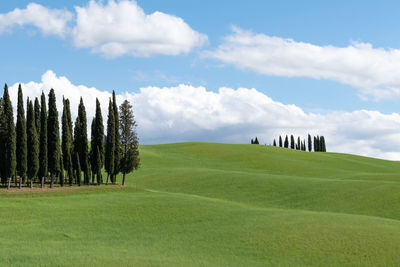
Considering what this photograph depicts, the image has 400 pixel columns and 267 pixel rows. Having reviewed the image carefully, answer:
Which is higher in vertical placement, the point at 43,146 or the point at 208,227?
the point at 43,146

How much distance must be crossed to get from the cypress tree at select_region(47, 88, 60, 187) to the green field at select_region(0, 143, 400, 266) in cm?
779

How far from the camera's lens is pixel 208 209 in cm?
4019

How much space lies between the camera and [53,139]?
60375 millimetres

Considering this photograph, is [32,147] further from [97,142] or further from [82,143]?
[97,142]

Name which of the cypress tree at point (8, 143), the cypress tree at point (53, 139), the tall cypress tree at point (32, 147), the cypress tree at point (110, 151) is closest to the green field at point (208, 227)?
the cypress tree at point (8, 143)

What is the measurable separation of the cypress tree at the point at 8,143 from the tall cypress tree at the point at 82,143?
10.0 meters

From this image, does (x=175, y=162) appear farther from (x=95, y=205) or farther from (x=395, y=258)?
(x=395, y=258)

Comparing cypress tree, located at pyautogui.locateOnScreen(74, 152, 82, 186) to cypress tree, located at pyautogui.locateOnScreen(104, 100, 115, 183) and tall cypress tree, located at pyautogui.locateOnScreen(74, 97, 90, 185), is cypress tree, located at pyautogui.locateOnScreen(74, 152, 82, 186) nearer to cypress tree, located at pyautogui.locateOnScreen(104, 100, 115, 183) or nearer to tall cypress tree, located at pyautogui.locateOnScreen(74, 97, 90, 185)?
tall cypress tree, located at pyautogui.locateOnScreen(74, 97, 90, 185)

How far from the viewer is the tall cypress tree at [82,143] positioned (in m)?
64.3

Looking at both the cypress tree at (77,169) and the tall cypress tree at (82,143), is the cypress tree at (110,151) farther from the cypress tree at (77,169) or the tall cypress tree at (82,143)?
the cypress tree at (77,169)

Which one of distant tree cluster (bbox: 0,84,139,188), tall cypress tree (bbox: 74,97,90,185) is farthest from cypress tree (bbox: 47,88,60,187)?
tall cypress tree (bbox: 74,97,90,185)

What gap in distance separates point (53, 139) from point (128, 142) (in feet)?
36.9

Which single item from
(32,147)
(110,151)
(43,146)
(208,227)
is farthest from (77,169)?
(208,227)

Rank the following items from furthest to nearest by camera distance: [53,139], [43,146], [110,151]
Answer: [110,151] < [53,139] < [43,146]
